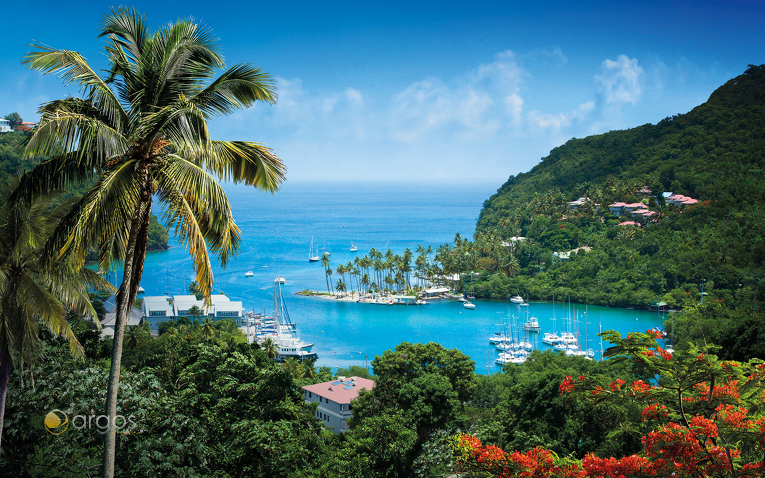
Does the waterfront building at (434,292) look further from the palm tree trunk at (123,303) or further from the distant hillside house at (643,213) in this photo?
the palm tree trunk at (123,303)

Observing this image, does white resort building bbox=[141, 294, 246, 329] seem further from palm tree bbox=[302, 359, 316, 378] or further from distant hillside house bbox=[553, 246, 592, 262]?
distant hillside house bbox=[553, 246, 592, 262]

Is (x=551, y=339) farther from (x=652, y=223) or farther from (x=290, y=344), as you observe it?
(x=652, y=223)

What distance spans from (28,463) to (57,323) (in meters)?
1.78

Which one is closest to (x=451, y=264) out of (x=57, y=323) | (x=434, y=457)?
(x=434, y=457)

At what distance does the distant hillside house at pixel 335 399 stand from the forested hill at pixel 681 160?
2162 inches

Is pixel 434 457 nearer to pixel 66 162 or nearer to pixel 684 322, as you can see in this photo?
pixel 66 162

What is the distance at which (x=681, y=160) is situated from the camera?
253 ft

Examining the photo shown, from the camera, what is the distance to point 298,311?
5434cm

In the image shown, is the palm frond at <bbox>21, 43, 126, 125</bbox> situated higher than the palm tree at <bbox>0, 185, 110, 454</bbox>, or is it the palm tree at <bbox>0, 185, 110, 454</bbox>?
the palm frond at <bbox>21, 43, 126, 125</bbox>

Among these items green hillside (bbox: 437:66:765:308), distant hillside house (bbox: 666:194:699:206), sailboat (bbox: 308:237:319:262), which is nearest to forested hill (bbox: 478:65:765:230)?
green hillside (bbox: 437:66:765:308)

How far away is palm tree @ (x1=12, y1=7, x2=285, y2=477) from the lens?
166 inches

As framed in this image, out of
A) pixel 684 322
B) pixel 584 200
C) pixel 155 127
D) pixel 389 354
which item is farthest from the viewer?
pixel 584 200

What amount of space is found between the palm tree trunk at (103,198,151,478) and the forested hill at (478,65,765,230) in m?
69.2

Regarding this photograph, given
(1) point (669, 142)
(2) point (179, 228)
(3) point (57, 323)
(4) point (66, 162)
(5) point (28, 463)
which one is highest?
(1) point (669, 142)
